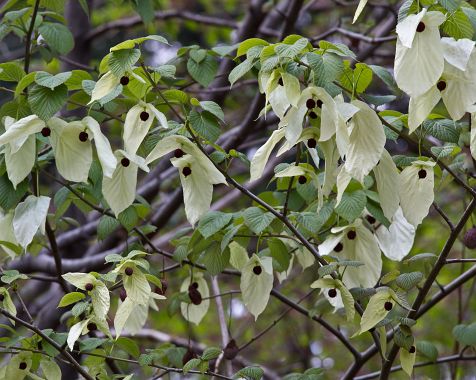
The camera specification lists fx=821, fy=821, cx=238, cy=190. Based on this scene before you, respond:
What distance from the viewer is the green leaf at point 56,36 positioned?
1.96 meters

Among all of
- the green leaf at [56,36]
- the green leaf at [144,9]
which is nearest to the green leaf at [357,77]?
the green leaf at [56,36]

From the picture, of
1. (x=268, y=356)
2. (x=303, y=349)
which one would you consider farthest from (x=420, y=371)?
(x=268, y=356)

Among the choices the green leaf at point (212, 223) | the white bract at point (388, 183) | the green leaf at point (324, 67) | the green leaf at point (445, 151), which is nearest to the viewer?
the green leaf at point (324, 67)

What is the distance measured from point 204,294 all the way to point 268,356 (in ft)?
10.8

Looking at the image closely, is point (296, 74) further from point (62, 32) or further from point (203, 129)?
point (62, 32)

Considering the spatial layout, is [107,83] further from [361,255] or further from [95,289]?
[361,255]

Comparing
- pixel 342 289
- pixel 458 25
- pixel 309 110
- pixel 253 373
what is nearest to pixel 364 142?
pixel 309 110

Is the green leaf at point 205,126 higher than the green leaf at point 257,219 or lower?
higher

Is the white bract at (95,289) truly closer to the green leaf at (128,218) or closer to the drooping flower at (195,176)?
the drooping flower at (195,176)

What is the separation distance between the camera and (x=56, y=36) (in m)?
1.98

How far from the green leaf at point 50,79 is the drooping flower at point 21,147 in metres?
0.06

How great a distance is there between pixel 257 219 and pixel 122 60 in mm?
393

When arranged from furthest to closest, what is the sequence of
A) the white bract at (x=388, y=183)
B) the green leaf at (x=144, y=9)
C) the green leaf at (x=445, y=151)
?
the green leaf at (x=144, y=9), the green leaf at (x=445, y=151), the white bract at (x=388, y=183)

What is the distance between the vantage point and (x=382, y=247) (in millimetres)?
1626
